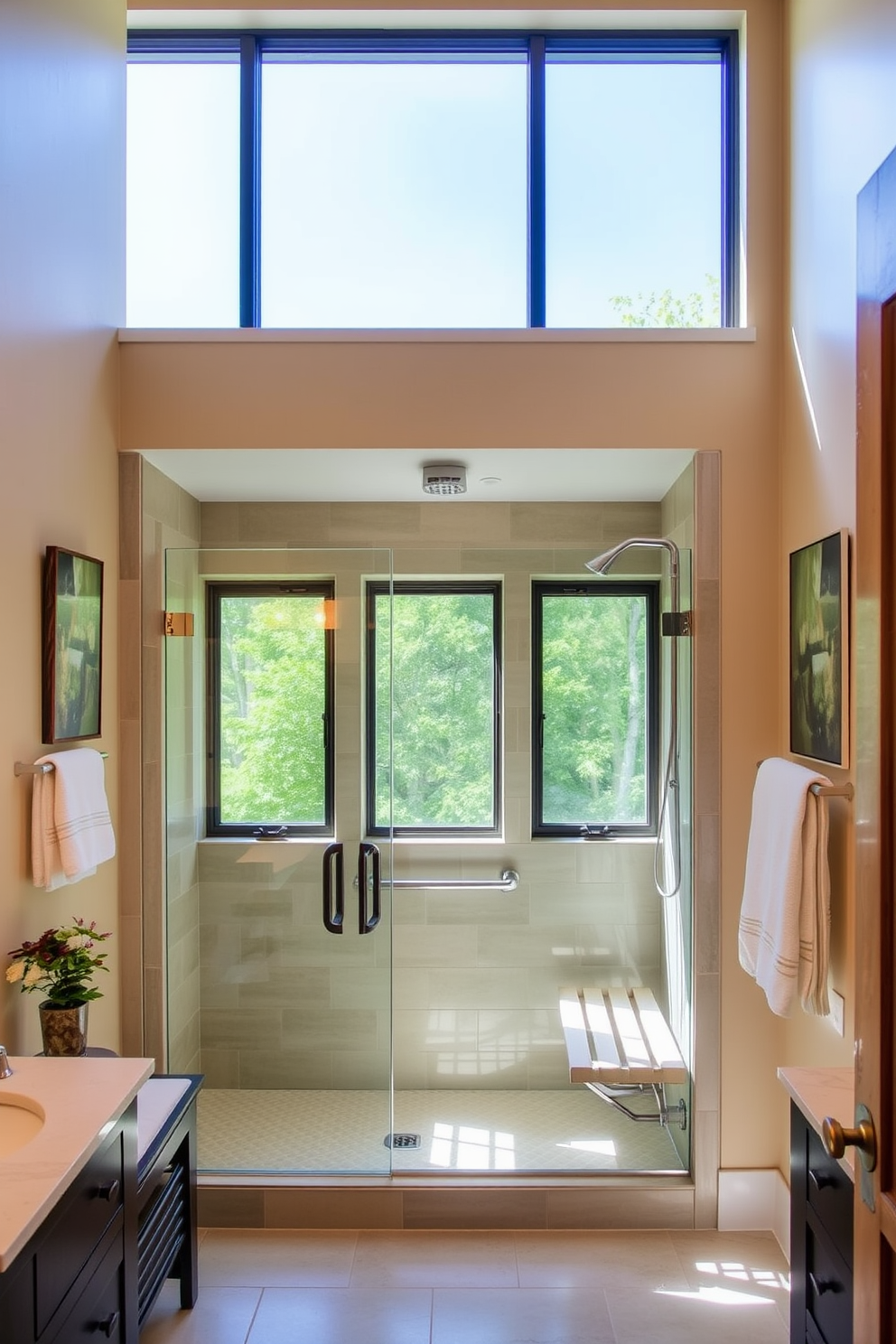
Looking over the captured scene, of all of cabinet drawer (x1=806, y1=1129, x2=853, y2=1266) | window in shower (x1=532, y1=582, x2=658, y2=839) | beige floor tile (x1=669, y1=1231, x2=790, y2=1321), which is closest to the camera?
cabinet drawer (x1=806, y1=1129, x2=853, y2=1266)

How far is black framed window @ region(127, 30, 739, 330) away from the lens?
277 centimetres

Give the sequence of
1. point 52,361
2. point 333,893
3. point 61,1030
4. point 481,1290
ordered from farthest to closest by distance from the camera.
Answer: point 333,893, point 481,1290, point 52,361, point 61,1030

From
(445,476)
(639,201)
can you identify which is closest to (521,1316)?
(445,476)

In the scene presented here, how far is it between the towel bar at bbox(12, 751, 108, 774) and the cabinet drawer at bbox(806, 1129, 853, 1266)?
1.73 metres

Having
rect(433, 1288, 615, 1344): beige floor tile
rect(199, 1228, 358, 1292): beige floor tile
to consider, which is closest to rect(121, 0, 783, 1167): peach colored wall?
rect(433, 1288, 615, 1344): beige floor tile

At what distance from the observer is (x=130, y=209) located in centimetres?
279

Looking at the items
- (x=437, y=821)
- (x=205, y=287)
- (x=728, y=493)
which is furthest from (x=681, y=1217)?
(x=205, y=287)

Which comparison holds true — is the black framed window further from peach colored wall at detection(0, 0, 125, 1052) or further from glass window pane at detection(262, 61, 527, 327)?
peach colored wall at detection(0, 0, 125, 1052)

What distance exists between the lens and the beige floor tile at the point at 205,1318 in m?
2.17

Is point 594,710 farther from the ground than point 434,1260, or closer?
farther from the ground

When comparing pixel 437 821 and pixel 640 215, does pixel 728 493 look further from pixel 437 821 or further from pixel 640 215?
pixel 437 821

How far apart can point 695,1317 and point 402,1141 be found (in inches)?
37.5

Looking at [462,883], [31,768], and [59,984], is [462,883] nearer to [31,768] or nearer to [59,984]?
[59,984]

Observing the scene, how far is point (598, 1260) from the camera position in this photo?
2477mm
